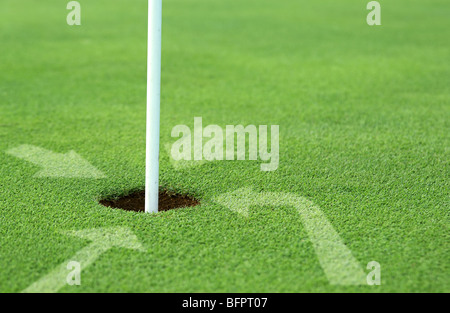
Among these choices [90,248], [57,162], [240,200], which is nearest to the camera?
[90,248]

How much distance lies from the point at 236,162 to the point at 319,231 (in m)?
0.96

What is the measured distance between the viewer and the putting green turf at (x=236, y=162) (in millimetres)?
2297

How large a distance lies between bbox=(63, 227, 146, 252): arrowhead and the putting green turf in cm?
5

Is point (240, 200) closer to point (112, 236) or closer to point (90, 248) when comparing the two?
point (112, 236)

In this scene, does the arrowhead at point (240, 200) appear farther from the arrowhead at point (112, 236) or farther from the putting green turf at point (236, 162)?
the arrowhead at point (112, 236)

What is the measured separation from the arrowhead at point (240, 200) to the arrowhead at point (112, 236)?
21.4 inches

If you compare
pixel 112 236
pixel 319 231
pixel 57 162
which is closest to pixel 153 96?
pixel 112 236

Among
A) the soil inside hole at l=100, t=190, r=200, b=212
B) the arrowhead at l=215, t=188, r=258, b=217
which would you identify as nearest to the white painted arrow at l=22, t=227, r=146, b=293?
the soil inside hole at l=100, t=190, r=200, b=212

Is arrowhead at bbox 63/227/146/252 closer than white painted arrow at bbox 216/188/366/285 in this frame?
No

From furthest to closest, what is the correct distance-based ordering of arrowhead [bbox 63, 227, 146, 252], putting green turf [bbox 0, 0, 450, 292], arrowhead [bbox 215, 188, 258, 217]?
arrowhead [bbox 215, 188, 258, 217]
arrowhead [bbox 63, 227, 146, 252]
putting green turf [bbox 0, 0, 450, 292]

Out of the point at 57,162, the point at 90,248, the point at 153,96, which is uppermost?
the point at 153,96

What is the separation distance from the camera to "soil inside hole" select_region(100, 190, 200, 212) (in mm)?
2922

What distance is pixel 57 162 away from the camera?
3342 millimetres

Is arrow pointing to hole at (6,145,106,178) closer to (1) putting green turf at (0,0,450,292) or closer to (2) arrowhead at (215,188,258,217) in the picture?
(1) putting green turf at (0,0,450,292)
